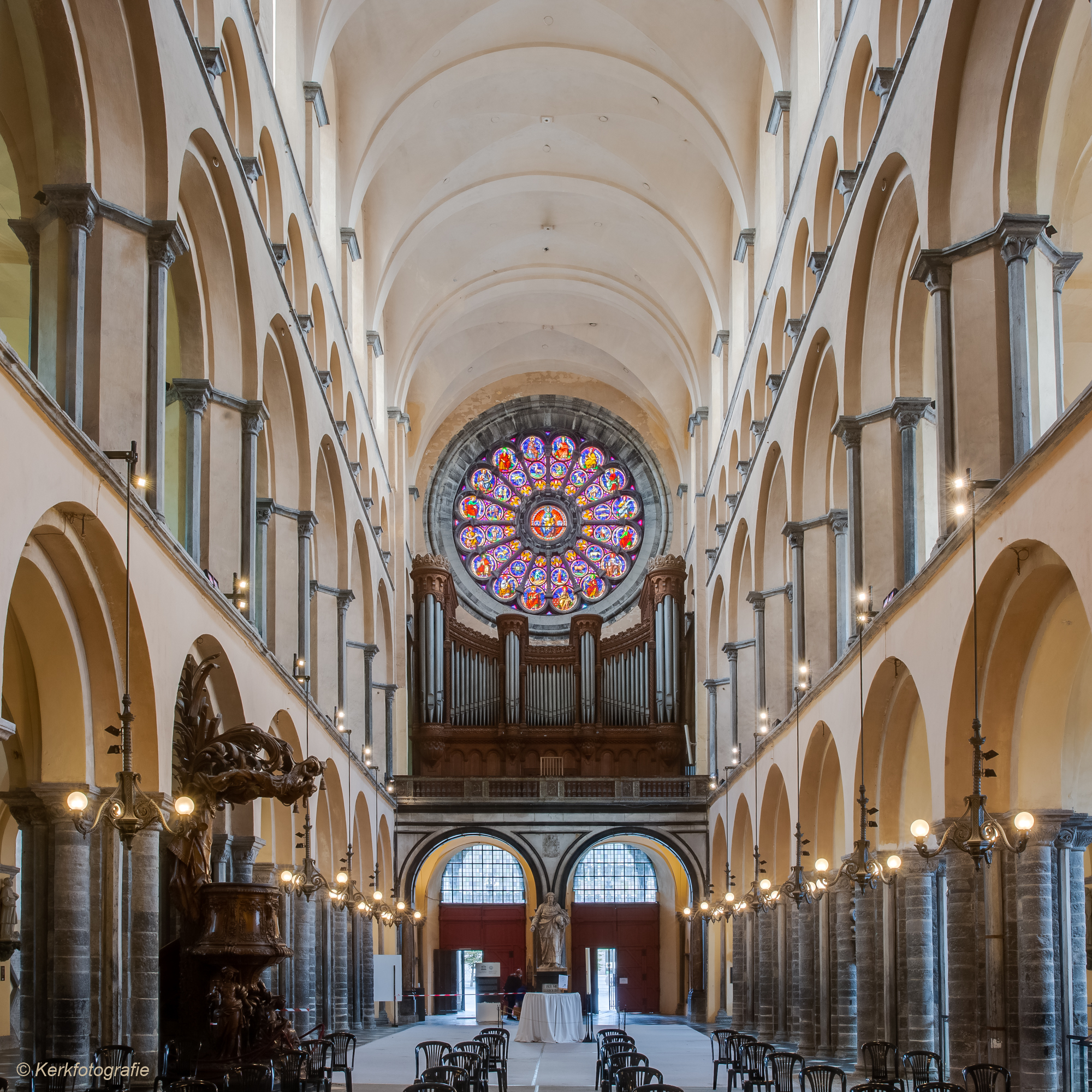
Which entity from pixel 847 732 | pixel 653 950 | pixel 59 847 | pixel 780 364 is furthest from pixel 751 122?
pixel 653 950

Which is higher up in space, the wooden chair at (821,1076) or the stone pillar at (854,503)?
the stone pillar at (854,503)

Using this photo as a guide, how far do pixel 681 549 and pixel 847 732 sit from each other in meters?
25.8

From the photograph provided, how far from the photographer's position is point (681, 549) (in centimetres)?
4794

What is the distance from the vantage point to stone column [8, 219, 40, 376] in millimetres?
14727

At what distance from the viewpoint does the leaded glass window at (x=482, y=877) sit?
4756 cm

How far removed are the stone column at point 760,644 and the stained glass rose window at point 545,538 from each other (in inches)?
655

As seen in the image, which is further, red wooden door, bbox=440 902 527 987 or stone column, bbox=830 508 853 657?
red wooden door, bbox=440 902 527 987

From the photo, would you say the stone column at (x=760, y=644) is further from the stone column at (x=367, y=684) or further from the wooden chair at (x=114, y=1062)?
the wooden chair at (x=114, y=1062)

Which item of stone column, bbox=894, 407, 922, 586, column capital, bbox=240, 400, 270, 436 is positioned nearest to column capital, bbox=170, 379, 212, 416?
column capital, bbox=240, 400, 270, 436

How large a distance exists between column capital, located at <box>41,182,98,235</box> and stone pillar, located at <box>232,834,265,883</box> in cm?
1062

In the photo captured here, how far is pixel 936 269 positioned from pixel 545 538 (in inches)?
1302

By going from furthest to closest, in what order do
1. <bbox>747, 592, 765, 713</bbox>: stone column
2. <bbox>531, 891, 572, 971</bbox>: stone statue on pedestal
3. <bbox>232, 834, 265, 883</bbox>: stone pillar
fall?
<bbox>531, 891, 572, 971</bbox>: stone statue on pedestal < <bbox>747, 592, 765, 713</bbox>: stone column < <bbox>232, 834, 265, 883</bbox>: stone pillar

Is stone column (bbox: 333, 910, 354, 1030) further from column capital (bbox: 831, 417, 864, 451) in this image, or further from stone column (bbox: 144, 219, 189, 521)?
stone column (bbox: 144, 219, 189, 521)

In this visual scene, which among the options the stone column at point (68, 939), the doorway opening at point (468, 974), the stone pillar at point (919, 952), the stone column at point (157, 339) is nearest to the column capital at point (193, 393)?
the stone column at point (157, 339)
